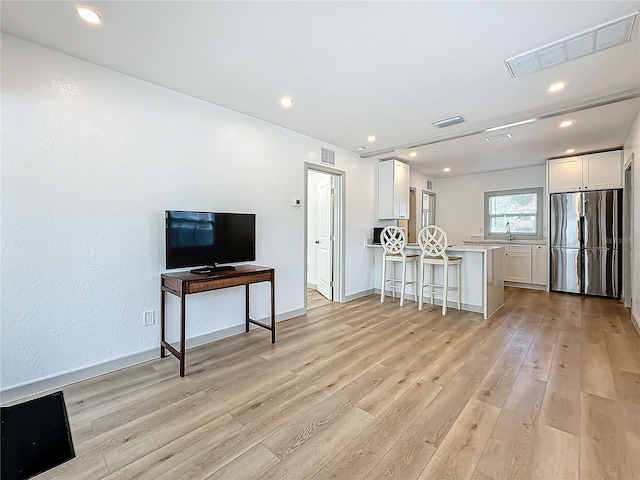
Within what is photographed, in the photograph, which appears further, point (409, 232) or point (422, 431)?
point (409, 232)

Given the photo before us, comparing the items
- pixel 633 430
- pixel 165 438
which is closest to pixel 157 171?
pixel 165 438

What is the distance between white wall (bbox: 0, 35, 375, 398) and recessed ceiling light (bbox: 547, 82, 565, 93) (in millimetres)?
3116

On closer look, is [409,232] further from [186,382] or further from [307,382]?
[186,382]

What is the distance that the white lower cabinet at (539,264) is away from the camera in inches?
228

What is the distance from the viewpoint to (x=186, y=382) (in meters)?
2.38

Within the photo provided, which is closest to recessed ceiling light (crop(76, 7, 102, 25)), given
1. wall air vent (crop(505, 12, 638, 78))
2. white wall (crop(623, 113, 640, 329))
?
wall air vent (crop(505, 12, 638, 78))

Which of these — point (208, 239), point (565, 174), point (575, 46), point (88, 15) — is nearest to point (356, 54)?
point (575, 46)

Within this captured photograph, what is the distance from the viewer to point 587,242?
16.9 ft

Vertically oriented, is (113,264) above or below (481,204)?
below

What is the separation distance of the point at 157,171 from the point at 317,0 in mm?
1992

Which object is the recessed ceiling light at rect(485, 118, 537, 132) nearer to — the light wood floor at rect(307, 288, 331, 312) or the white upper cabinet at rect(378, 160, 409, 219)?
the white upper cabinet at rect(378, 160, 409, 219)

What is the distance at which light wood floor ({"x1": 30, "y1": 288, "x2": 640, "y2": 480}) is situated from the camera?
153 centimetres

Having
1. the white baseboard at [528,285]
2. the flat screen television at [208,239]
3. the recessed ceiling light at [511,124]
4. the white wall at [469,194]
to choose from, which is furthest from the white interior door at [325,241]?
the white baseboard at [528,285]

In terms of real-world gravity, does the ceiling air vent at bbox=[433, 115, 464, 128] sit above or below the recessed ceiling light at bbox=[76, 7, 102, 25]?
above
